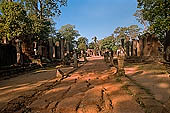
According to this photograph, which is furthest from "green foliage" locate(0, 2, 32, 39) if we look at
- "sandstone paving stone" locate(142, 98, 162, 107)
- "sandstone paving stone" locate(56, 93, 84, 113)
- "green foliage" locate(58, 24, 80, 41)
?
"green foliage" locate(58, 24, 80, 41)

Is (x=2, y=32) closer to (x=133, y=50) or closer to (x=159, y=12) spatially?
(x=159, y=12)

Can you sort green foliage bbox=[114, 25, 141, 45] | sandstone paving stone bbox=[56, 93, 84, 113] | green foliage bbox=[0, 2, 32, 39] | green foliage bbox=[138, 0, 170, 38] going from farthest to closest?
green foliage bbox=[114, 25, 141, 45], green foliage bbox=[0, 2, 32, 39], green foliage bbox=[138, 0, 170, 38], sandstone paving stone bbox=[56, 93, 84, 113]

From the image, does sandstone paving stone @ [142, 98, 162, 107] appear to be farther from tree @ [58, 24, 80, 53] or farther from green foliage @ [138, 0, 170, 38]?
tree @ [58, 24, 80, 53]

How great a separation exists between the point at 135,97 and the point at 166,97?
2.28 feet

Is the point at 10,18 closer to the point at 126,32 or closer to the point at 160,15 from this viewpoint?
the point at 160,15

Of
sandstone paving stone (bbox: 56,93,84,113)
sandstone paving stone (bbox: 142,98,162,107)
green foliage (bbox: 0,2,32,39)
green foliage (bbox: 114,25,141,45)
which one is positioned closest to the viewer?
sandstone paving stone (bbox: 142,98,162,107)

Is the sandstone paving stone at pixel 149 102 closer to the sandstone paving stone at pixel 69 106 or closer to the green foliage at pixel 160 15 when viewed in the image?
the sandstone paving stone at pixel 69 106

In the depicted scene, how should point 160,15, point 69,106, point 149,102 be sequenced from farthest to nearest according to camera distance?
point 160,15 < point 69,106 < point 149,102

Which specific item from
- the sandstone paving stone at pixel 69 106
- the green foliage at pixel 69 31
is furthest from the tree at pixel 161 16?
the green foliage at pixel 69 31

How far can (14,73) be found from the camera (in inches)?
408

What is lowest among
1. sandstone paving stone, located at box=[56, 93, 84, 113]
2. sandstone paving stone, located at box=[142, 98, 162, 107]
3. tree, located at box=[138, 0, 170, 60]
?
sandstone paving stone, located at box=[56, 93, 84, 113]

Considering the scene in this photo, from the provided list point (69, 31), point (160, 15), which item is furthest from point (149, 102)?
point (69, 31)

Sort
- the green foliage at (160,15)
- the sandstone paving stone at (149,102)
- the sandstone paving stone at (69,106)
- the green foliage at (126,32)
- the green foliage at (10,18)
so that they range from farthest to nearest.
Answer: the green foliage at (126,32) < the green foliage at (10,18) < the green foliage at (160,15) < the sandstone paving stone at (69,106) < the sandstone paving stone at (149,102)

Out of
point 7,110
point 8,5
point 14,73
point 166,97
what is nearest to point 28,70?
point 14,73
